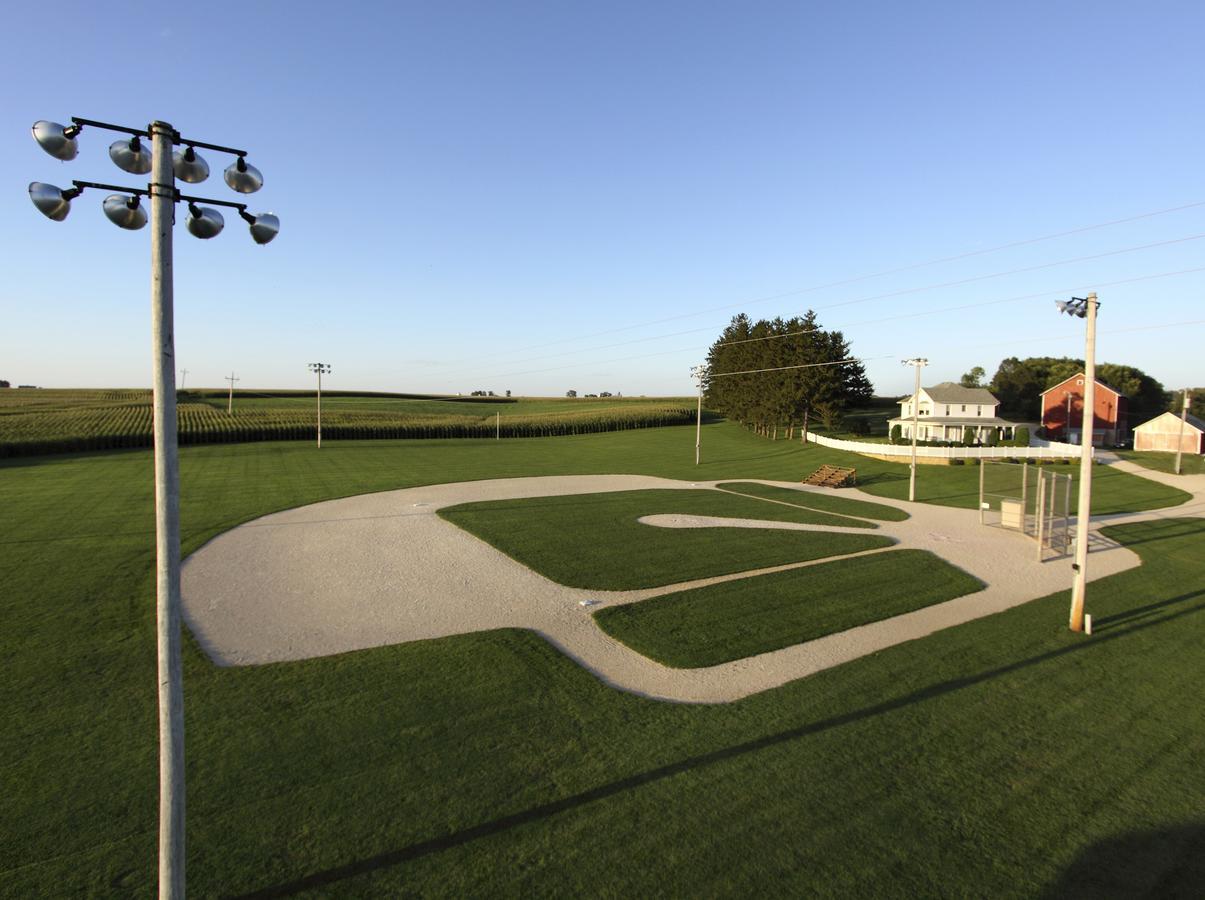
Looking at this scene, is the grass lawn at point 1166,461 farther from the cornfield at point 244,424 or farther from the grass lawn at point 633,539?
the cornfield at point 244,424

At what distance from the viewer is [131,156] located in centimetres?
488

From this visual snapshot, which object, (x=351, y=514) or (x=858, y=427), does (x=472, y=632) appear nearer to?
(x=351, y=514)

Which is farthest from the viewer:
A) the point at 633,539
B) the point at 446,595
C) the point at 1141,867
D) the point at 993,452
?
the point at 993,452

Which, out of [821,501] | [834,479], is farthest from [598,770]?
[834,479]

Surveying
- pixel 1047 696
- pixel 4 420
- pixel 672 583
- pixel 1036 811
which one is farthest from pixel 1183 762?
pixel 4 420

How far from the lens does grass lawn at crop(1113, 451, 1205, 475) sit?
144ft

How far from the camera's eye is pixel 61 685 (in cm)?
1040

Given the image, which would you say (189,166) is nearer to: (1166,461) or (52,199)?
(52,199)

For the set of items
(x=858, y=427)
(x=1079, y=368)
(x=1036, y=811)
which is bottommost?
(x=1036, y=811)

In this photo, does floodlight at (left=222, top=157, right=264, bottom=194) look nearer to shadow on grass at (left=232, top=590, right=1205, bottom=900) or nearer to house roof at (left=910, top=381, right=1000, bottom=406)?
shadow on grass at (left=232, top=590, right=1205, bottom=900)

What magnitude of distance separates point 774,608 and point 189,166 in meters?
14.2

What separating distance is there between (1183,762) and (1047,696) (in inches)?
78.8

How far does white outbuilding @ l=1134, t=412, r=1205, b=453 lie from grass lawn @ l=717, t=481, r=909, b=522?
37152 millimetres

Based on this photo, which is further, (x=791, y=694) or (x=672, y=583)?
(x=672, y=583)
